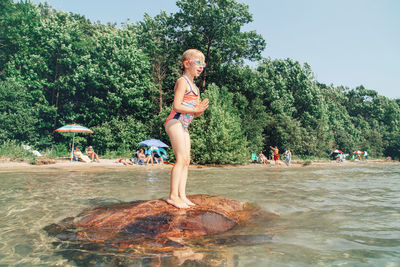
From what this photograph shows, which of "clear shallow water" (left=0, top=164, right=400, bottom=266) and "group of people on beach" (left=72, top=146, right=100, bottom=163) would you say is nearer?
"clear shallow water" (left=0, top=164, right=400, bottom=266)

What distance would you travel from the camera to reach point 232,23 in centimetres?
3238

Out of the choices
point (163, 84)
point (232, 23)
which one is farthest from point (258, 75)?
point (163, 84)

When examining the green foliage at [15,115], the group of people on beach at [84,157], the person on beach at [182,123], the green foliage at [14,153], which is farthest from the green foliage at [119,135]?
the person on beach at [182,123]

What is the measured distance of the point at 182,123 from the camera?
182 inches

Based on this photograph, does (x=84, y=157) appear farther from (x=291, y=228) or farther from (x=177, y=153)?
(x=291, y=228)

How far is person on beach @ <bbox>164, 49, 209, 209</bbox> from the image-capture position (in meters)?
4.50

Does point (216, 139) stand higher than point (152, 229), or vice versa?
point (216, 139)

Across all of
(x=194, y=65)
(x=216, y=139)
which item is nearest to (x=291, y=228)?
(x=194, y=65)

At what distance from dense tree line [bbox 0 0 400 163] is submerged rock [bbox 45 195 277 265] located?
20.1 meters

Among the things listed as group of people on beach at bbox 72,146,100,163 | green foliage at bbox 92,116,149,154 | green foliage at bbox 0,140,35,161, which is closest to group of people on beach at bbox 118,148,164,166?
group of people on beach at bbox 72,146,100,163

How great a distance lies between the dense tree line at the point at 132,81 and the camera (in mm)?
26188

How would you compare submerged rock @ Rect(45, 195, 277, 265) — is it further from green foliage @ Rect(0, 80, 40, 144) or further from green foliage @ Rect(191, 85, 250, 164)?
green foliage @ Rect(0, 80, 40, 144)

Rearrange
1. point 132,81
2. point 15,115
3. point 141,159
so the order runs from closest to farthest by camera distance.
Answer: point 141,159 → point 15,115 → point 132,81

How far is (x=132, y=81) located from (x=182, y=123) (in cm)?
2676
